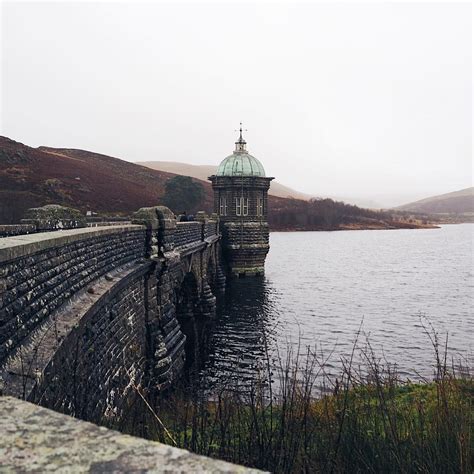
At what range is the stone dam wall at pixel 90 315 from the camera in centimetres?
439

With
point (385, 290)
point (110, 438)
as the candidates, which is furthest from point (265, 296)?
point (110, 438)

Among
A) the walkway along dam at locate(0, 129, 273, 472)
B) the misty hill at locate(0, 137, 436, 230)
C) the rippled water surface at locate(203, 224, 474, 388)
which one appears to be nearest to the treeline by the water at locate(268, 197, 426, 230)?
the misty hill at locate(0, 137, 436, 230)

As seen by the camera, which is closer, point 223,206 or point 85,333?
point 85,333

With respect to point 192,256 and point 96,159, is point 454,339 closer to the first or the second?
point 192,256

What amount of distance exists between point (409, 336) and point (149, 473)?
824 inches

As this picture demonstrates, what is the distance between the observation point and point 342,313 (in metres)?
25.4

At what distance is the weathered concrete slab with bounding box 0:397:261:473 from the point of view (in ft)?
4.39

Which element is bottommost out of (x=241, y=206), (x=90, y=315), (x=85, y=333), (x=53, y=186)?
(x=85, y=333)

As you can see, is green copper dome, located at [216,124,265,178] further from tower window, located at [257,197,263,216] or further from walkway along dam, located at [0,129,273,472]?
walkway along dam, located at [0,129,273,472]

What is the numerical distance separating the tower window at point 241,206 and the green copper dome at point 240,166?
2277mm

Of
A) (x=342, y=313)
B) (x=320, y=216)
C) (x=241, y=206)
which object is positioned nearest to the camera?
(x=342, y=313)

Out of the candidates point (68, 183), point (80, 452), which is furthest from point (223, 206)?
point (68, 183)

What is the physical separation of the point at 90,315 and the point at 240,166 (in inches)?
1270

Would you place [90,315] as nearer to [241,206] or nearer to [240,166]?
[241,206]
